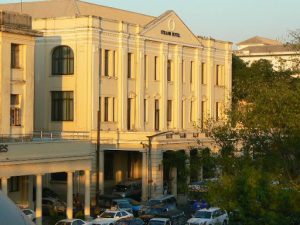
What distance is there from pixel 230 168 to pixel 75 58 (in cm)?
2622

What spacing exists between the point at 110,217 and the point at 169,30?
27.3 meters

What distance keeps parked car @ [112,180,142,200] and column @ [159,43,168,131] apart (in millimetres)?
9629

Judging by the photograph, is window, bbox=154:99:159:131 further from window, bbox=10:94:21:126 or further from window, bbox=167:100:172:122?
window, bbox=10:94:21:126

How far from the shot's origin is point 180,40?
6134 centimetres

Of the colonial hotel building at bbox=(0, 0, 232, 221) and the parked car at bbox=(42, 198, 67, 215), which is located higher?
the colonial hotel building at bbox=(0, 0, 232, 221)

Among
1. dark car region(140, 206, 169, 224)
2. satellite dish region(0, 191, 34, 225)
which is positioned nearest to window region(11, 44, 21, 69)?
dark car region(140, 206, 169, 224)

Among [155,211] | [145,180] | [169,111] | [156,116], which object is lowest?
[155,211]

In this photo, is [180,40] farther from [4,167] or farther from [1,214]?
[1,214]

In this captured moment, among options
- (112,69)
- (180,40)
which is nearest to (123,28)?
(112,69)

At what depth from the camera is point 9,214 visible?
4113 mm

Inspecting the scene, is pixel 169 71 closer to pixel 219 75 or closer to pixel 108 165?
pixel 219 75

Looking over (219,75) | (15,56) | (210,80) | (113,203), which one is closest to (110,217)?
(113,203)

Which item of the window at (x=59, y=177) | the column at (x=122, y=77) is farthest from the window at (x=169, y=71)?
the window at (x=59, y=177)

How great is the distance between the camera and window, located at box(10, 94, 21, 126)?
127 feet
